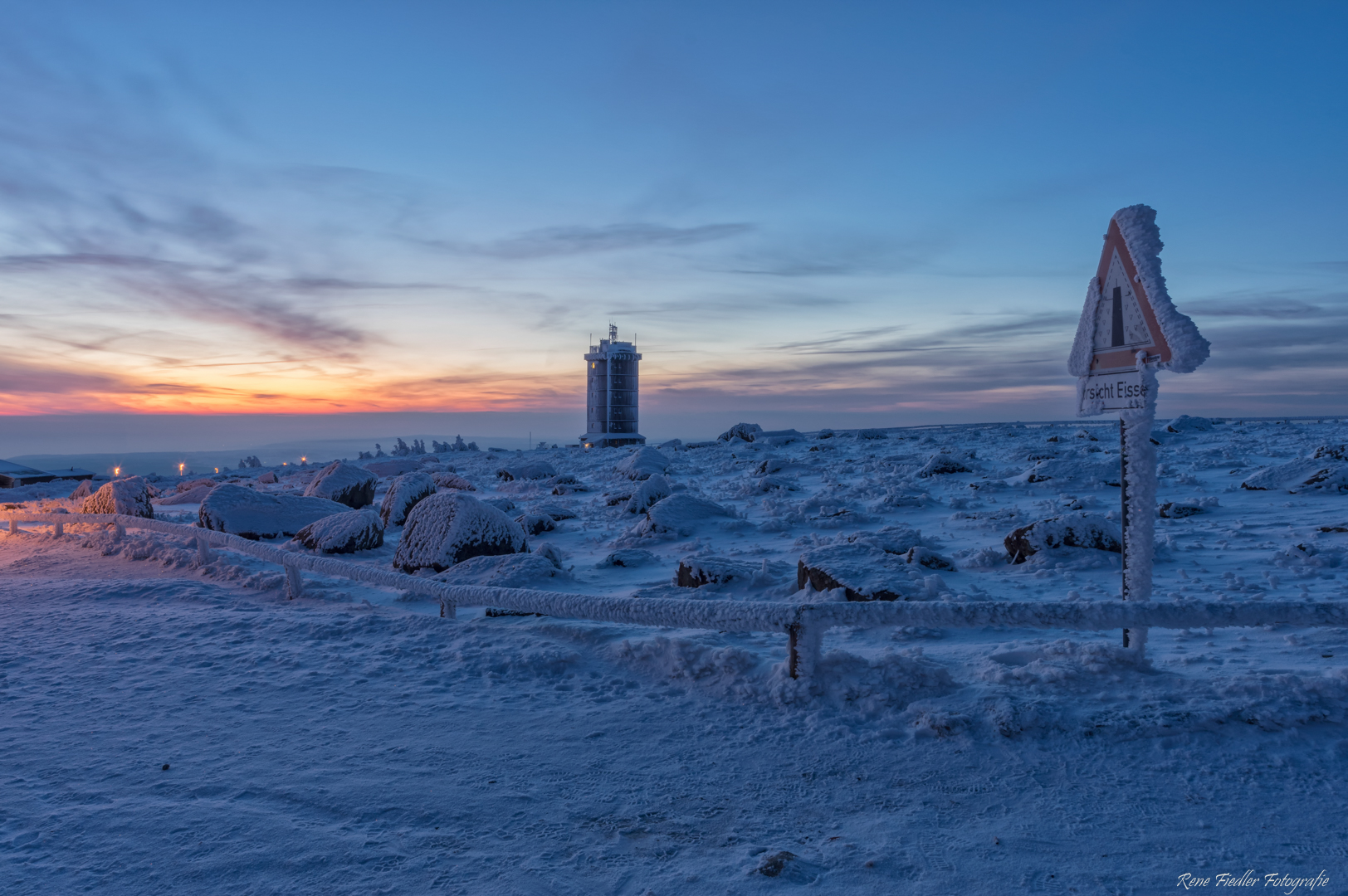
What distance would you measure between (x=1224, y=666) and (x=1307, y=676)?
2.35ft

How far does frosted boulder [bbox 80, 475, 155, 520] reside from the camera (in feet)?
46.3

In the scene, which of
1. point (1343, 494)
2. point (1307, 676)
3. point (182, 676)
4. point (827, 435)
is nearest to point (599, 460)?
point (827, 435)

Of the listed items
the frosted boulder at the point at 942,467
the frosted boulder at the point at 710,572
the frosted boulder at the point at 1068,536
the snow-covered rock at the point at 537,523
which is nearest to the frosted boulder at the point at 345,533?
the snow-covered rock at the point at 537,523

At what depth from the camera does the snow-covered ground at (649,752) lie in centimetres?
289

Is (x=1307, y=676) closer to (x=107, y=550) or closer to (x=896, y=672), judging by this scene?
(x=896, y=672)

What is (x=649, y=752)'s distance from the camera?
393 centimetres

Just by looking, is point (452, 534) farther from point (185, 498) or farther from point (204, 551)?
point (185, 498)

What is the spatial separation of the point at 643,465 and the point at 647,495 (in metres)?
7.78

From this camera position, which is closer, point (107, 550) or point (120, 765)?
point (120, 765)

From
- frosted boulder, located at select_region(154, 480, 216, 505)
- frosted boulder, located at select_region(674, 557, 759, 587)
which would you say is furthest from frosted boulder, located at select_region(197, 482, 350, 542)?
frosted boulder, located at select_region(154, 480, 216, 505)

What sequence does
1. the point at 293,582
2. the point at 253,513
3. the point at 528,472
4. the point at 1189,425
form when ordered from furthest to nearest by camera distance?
the point at 1189,425 < the point at 528,472 < the point at 253,513 < the point at 293,582

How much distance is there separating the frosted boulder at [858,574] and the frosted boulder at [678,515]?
15.3 ft

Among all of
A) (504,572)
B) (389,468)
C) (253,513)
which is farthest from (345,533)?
(389,468)

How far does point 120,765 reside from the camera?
3.76 meters
